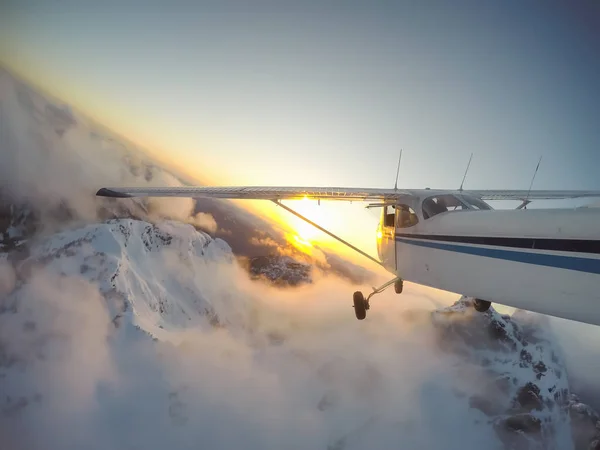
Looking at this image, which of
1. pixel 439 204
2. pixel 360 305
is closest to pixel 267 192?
pixel 439 204

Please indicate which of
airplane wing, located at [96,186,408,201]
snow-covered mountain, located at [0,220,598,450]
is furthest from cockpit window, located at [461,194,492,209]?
snow-covered mountain, located at [0,220,598,450]

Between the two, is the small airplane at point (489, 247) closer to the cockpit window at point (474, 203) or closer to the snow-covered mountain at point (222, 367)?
the cockpit window at point (474, 203)

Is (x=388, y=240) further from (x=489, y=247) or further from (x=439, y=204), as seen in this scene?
(x=489, y=247)

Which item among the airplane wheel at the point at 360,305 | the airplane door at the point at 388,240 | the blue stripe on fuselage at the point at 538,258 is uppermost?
the blue stripe on fuselage at the point at 538,258

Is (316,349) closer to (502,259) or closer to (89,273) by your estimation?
(89,273)

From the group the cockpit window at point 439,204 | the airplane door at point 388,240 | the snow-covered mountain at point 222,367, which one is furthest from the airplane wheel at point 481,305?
the snow-covered mountain at point 222,367

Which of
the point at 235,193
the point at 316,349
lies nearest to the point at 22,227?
the point at 235,193
